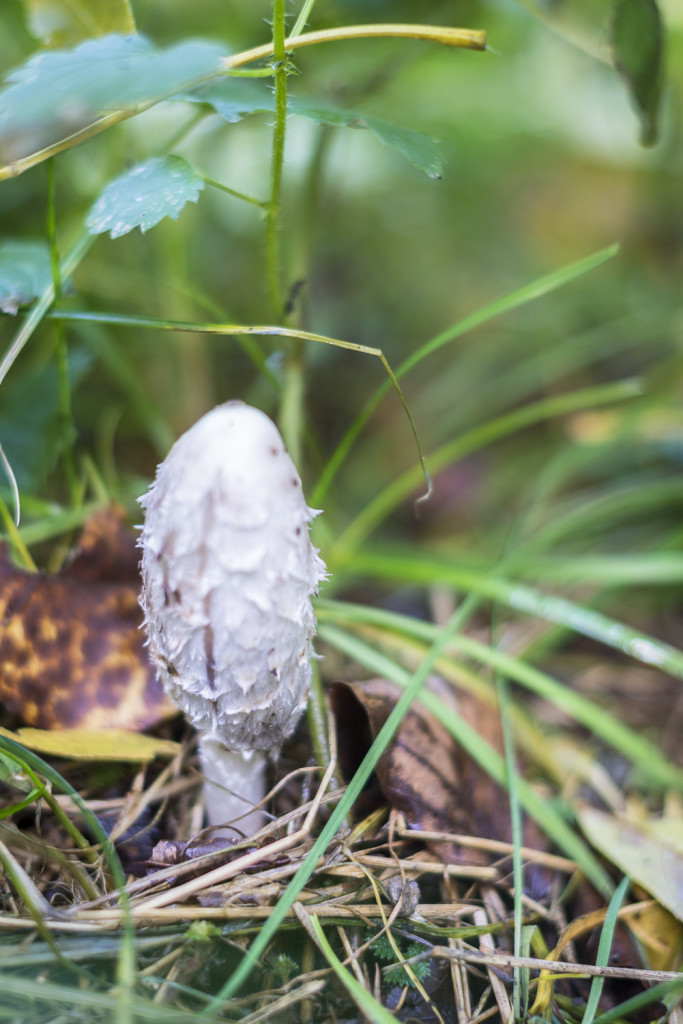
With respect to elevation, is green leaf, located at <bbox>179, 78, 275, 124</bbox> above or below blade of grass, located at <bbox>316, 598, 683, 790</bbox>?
above

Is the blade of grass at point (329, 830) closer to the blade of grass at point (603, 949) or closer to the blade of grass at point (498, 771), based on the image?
the blade of grass at point (498, 771)

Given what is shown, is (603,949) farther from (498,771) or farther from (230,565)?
(230,565)

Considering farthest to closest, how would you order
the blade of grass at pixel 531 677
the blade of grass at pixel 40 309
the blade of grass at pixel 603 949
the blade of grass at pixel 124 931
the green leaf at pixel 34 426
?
1. the green leaf at pixel 34 426
2. the blade of grass at pixel 531 677
3. the blade of grass at pixel 40 309
4. the blade of grass at pixel 603 949
5. the blade of grass at pixel 124 931

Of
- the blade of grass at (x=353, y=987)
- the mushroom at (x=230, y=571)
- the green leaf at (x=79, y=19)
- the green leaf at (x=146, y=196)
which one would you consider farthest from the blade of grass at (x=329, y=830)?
the green leaf at (x=79, y=19)

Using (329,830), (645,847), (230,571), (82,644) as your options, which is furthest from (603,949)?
(82,644)

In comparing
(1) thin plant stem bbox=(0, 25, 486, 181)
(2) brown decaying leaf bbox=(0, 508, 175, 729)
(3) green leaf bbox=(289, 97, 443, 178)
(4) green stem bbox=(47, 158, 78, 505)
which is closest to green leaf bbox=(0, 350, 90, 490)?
(4) green stem bbox=(47, 158, 78, 505)

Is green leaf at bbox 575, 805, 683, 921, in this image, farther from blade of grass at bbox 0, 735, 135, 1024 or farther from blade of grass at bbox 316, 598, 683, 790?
blade of grass at bbox 0, 735, 135, 1024
